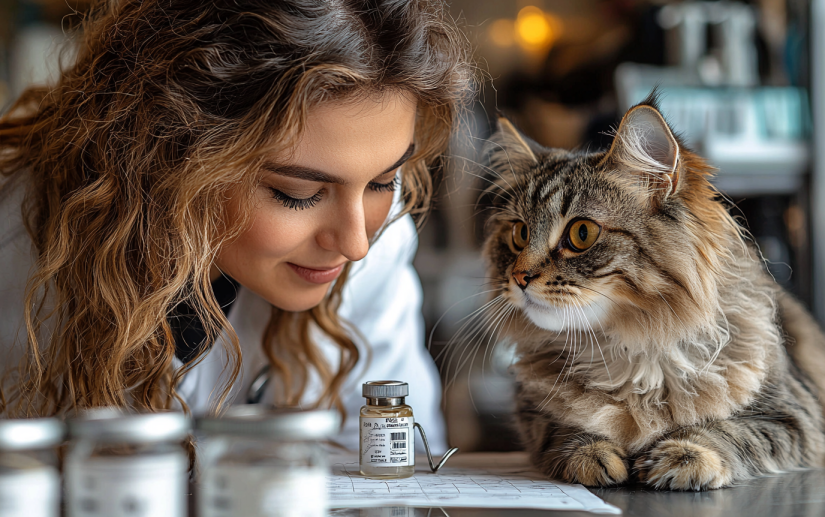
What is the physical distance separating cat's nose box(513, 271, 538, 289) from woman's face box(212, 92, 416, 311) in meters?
0.28

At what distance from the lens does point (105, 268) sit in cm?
110

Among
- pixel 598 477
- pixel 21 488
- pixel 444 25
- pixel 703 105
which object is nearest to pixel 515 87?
pixel 703 105

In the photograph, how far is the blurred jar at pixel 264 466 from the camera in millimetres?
598

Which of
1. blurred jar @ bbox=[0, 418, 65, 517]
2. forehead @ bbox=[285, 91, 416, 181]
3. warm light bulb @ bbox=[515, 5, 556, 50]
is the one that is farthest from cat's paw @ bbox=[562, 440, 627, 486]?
warm light bulb @ bbox=[515, 5, 556, 50]

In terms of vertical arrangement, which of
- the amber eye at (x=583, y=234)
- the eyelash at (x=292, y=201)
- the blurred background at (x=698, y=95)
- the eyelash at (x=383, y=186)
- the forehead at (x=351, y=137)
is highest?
the blurred background at (x=698, y=95)

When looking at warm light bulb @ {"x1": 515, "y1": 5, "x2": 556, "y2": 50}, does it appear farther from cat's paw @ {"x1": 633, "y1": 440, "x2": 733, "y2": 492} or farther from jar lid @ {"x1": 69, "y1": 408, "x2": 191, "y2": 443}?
jar lid @ {"x1": 69, "y1": 408, "x2": 191, "y2": 443}

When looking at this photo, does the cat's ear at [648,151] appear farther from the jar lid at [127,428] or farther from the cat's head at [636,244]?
the jar lid at [127,428]

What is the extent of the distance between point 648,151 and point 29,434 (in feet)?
3.08

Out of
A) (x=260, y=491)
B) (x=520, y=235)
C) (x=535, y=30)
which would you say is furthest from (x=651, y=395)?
(x=535, y=30)

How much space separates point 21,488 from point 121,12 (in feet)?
2.82

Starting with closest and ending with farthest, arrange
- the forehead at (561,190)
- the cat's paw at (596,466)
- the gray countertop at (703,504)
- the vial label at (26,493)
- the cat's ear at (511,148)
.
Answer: the vial label at (26,493), the gray countertop at (703,504), the cat's paw at (596,466), the forehead at (561,190), the cat's ear at (511,148)

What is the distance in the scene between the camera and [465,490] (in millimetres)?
947

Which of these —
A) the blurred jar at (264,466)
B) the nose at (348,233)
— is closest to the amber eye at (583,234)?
the nose at (348,233)

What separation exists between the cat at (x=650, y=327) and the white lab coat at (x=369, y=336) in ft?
2.07
